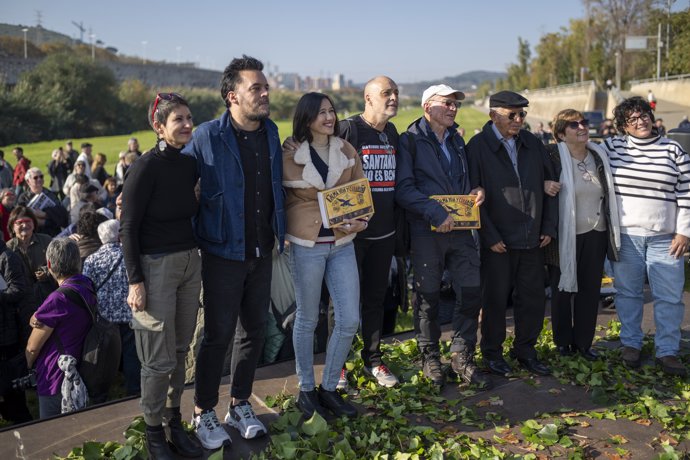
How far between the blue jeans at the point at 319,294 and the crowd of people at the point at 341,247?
1 cm

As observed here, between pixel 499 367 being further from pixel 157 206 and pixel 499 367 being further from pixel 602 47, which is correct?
pixel 602 47

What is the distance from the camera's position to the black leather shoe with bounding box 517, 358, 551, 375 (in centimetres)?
522

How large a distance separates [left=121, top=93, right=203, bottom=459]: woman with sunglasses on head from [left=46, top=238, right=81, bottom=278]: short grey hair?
4.70ft

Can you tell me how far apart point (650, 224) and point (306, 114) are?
2940 millimetres

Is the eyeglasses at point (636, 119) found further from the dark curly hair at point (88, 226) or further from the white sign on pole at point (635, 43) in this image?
the white sign on pole at point (635, 43)

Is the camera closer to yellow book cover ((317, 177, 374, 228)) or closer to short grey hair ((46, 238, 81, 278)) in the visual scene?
short grey hair ((46, 238, 81, 278))

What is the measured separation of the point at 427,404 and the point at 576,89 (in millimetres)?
69277

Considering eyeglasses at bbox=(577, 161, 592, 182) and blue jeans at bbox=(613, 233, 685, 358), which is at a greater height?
eyeglasses at bbox=(577, 161, 592, 182)

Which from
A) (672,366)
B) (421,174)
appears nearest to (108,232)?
(421,174)

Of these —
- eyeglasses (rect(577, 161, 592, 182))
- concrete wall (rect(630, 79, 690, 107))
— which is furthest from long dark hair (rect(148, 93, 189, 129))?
concrete wall (rect(630, 79, 690, 107))

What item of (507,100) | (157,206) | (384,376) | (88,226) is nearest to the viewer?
(157,206)

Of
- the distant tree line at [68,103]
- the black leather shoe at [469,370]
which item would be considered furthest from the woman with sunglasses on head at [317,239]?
the distant tree line at [68,103]

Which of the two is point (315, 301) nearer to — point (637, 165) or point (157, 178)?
point (157, 178)

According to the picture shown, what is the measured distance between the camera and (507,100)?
16.6 ft
